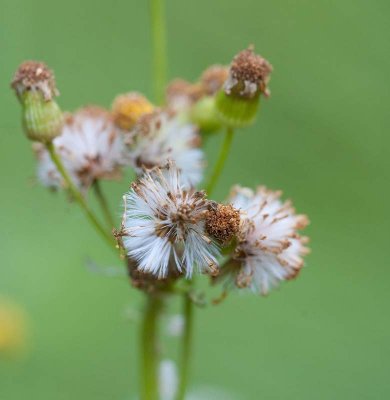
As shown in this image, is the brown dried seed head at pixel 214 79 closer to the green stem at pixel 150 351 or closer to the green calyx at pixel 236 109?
the green calyx at pixel 236 109

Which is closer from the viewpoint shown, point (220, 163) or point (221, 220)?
point (221, 220)

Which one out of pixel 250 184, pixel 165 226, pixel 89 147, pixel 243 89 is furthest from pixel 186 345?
pixel 250 184

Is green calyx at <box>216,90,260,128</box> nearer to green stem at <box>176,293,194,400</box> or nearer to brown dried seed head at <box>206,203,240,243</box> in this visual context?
brown dried seed head at <box>206,203,240,243</box>

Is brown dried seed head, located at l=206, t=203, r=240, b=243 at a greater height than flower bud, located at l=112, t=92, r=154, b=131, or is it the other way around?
flower bud, located at l=112, t=92, r=154, b=131

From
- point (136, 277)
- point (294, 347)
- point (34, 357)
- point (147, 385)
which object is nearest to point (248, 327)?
point (294, 347)

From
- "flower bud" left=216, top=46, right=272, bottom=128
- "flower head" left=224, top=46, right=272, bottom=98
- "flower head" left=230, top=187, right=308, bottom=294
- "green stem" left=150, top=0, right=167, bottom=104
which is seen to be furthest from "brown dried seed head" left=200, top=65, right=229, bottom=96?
"flower head" left=230, top=187, right=308, bottom=294

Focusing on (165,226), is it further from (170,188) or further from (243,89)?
(243,89)
